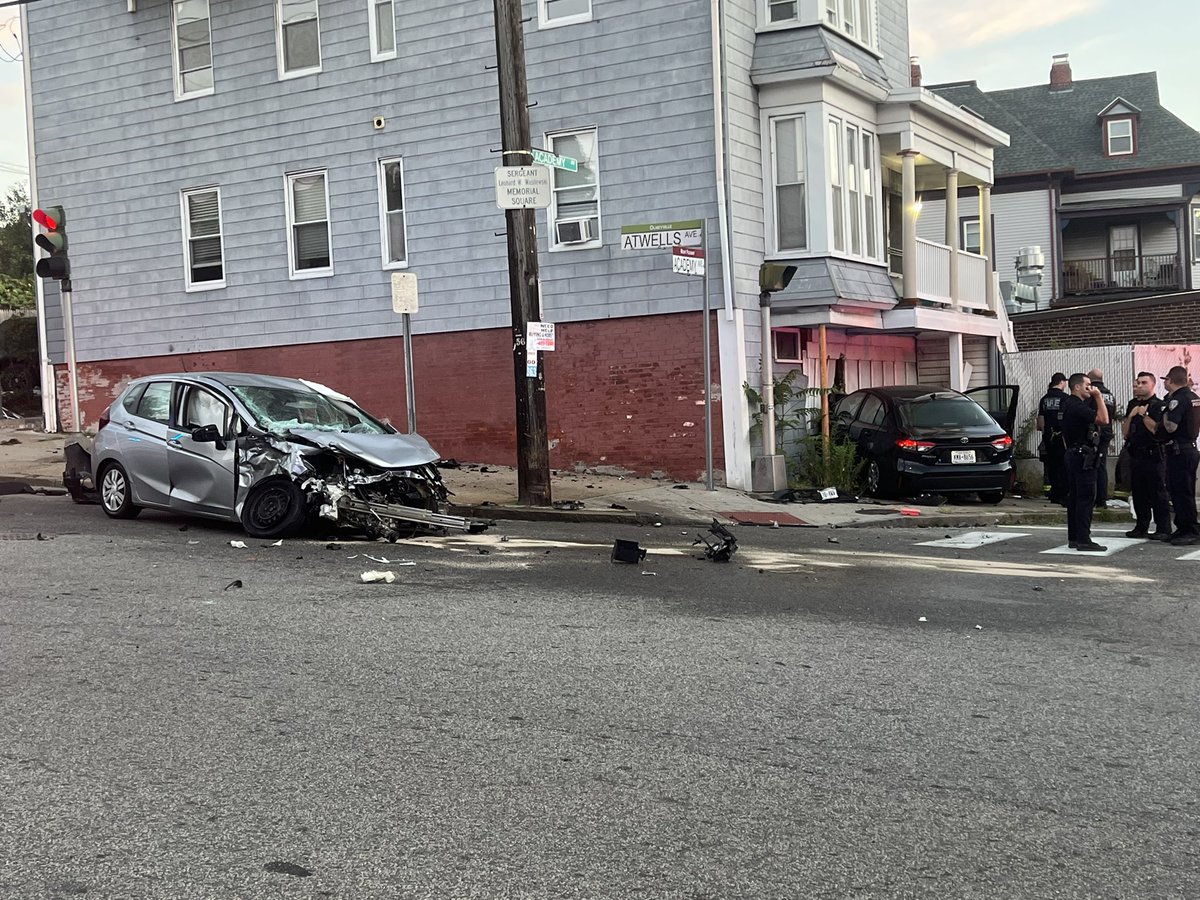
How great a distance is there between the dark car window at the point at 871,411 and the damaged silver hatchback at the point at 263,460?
24.2ft

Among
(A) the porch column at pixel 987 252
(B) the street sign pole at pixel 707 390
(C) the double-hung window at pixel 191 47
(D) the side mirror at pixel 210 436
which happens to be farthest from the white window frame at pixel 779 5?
(D) the side mirror at pixel 210 436

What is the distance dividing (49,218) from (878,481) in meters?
11.5

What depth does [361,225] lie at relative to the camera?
64.7 ft

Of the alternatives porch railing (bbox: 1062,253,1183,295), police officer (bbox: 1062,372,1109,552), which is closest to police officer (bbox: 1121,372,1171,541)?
police officer (bbox: 1062,372,1109,552)

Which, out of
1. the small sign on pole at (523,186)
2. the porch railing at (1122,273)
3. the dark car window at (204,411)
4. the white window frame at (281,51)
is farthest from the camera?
the porch railing at (1122,273)

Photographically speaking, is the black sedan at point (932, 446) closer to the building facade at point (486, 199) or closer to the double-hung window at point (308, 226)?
the building facade at point (486, 199)

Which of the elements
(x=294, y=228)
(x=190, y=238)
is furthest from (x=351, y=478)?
(x=190, y=238)

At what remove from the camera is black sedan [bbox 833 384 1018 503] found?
15.9 meters

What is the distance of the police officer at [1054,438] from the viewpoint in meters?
16.4

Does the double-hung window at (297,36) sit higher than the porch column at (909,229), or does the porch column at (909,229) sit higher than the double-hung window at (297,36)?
the double-hung window at (297,36)

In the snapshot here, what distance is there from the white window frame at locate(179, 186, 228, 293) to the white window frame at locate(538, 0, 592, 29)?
260 inches

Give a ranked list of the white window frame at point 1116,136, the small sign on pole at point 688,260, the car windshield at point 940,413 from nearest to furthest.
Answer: the small sign on pole at point 688,260, the car windshield at point 940,413, the white window frame at point 1116,136

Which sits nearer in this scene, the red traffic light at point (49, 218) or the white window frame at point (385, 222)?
the red traffic light at point (49, 218)

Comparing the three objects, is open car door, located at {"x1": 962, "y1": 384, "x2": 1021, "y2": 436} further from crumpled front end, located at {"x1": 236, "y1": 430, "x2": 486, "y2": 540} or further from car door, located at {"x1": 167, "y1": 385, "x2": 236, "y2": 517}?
car door, located at {"x1": 167, "y1": 385, "x2": 236, "y2": 517}
